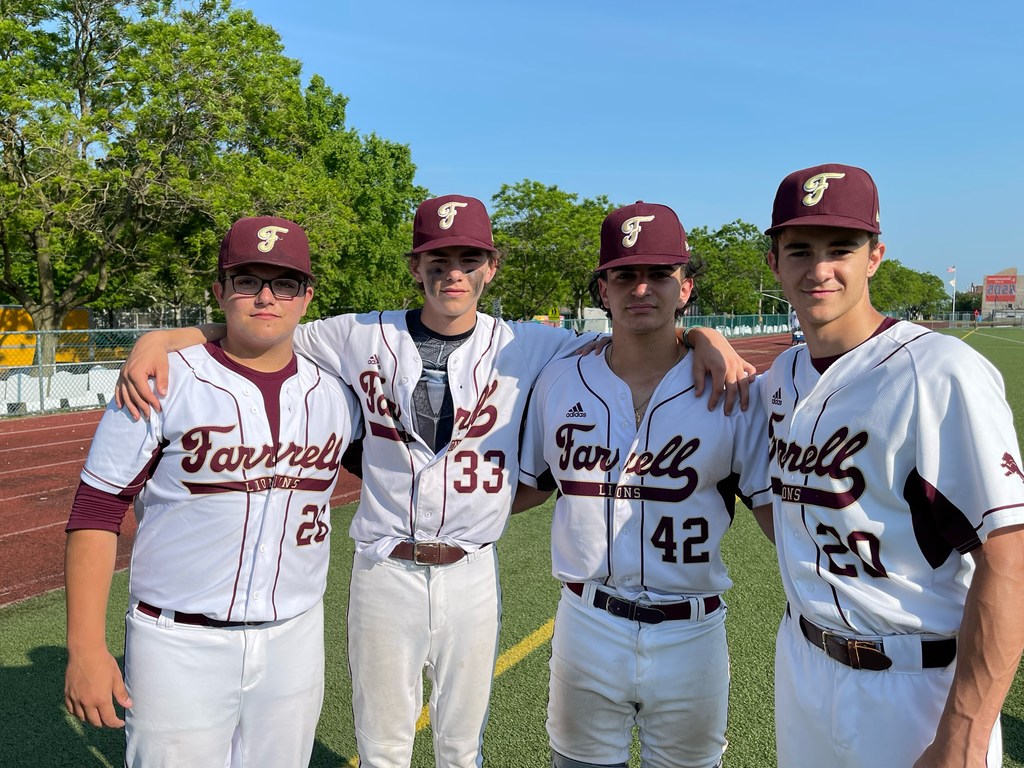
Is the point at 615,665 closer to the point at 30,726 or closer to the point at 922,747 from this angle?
the point at 922,747

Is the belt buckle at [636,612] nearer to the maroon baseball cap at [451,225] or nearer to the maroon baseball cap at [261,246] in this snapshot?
the maroon baseball cap at [451,225]

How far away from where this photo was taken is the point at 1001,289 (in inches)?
5027

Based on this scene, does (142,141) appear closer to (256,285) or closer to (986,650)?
(256,285)

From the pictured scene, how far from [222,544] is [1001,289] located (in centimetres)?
15225

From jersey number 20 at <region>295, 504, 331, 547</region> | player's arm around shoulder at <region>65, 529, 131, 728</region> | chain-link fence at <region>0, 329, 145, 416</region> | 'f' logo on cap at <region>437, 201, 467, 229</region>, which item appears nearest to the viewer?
player's arm around shoulder at <region>65, 529, 131, 728</region>

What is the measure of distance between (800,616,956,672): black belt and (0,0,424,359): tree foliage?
19827 millimetres

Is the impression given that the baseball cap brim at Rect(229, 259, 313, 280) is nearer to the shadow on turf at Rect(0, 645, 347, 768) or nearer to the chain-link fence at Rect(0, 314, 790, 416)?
the shadow on turf at Rect(0, 645, 347, 768)

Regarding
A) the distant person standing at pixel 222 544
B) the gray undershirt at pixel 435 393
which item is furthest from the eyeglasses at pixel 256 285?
the gray undershirt at pixel 435 393

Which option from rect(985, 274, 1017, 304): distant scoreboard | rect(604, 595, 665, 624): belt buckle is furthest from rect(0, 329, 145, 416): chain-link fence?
rect(985, 274, 1017, 304): distant scoreboard

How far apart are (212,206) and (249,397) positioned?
19.7m

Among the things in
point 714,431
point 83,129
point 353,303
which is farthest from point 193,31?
point 714,431

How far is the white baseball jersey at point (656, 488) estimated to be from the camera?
269cm

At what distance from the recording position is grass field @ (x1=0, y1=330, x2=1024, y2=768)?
3.74 m

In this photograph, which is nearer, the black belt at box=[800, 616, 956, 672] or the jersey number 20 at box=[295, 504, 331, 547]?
the black belt at box=[800, 616, 956, 672]
